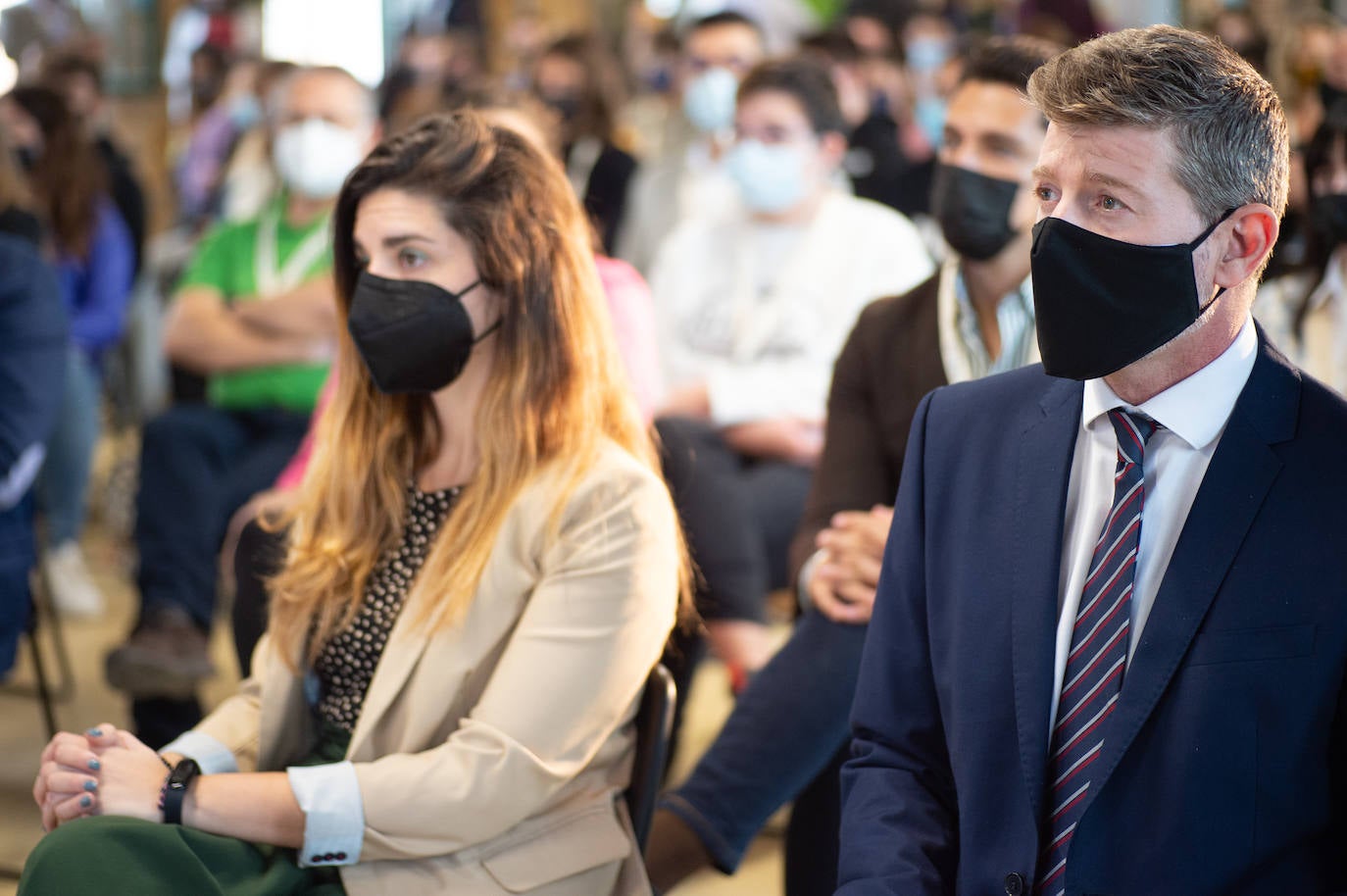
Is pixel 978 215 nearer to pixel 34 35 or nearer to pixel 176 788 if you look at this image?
pixel 176 788

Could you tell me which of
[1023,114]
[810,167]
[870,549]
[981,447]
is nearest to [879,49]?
[810,167]

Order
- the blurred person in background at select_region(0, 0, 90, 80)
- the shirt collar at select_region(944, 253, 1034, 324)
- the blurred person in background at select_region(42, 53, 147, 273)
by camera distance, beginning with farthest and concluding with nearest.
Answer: the blurred person in background at select_region(0, 0, 90, 80) → the blurred person in background at select_region(42, 53, 147, 273) → the shirt collar at select_region(944, 253, 1034, 324)

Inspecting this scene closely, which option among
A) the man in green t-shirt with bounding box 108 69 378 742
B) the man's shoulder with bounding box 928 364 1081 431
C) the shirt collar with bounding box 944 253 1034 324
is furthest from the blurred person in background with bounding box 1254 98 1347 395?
the man in green t-shirt with bounding box 108 69 378 742

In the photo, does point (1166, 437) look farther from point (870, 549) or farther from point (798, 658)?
point (798, 658)

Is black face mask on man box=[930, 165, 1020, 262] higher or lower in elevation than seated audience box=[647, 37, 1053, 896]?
higher

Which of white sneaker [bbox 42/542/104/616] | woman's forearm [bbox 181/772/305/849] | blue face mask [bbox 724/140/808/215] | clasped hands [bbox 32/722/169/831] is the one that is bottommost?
white sneaker [bbox 42/542/104/616]

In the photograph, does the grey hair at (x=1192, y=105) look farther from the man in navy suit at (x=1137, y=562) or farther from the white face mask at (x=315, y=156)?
the white face mask at (x=315, y=156)

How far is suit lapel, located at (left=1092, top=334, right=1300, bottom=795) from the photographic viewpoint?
4.27 feet

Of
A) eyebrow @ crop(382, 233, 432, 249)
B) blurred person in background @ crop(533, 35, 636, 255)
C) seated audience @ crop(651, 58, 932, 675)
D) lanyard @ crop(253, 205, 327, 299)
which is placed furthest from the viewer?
blurred person in background @ crop(533, 35, 636, 255)

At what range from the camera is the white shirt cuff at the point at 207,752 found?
73.0 inches

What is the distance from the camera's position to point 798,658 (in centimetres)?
218

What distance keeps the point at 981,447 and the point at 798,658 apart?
0.76 m

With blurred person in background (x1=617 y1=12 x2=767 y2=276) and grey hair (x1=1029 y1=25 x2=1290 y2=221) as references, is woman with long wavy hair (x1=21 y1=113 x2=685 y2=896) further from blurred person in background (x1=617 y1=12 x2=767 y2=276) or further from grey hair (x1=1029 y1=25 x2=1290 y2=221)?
blurred person in background (x1=617 y1=12 x2=767 y2=276)

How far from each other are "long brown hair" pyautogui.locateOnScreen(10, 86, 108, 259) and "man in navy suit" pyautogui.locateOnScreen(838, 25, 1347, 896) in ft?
14.3
